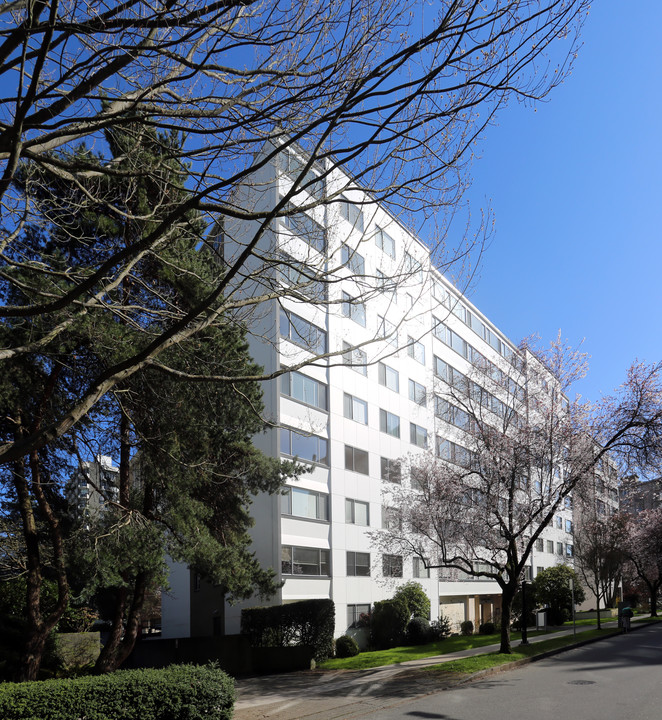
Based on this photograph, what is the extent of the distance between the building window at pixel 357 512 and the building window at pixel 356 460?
4.76 feet

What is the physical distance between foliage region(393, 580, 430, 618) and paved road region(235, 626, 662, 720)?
32.6 feet

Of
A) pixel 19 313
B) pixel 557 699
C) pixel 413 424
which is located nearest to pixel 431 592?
pixel 413 424

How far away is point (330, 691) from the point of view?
1819 cm

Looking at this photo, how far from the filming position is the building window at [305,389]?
3027 cm

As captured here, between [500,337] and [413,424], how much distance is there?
20.3 meters

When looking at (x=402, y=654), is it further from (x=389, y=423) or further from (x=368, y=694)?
(x=389, y=423)

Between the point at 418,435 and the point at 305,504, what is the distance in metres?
12.7

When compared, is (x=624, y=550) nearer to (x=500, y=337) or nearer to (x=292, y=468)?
(x=500, y=337)

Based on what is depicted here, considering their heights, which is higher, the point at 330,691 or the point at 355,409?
the point at 355,409

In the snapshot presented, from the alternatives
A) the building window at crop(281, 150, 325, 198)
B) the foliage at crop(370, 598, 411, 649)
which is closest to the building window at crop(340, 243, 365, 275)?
the building window at crop(281, 150, 325, 198)

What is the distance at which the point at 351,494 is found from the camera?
34.4m

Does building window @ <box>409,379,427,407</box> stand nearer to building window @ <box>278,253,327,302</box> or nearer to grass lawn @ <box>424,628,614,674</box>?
grass lawn @ <box>424,628,614,674</box>

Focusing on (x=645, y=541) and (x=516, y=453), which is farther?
(x=645, y=541)

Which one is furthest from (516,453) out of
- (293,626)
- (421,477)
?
(293,626)
